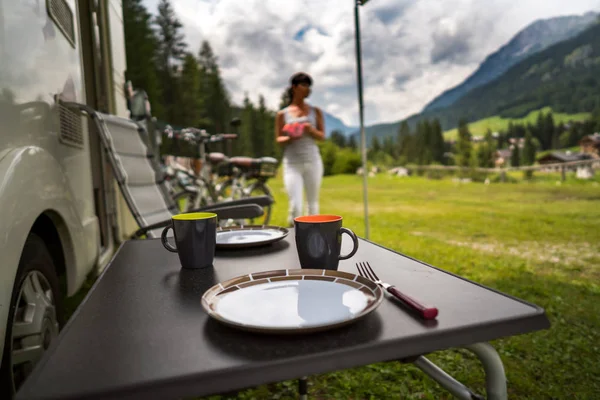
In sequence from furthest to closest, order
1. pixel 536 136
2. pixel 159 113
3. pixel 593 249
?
pixel 536 136, pixel 159 113, pixel 593 249

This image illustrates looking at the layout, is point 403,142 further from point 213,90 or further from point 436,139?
point 213,90

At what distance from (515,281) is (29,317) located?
2.58 metres

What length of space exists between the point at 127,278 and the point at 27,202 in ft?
1.46

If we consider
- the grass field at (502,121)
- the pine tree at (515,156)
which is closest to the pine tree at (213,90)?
the grass field at (502,121)

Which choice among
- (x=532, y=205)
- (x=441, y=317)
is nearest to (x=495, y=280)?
(x=441, y=317)

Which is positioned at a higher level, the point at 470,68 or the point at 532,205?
the point at 470,68

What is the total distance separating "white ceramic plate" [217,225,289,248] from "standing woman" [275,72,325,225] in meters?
2.06

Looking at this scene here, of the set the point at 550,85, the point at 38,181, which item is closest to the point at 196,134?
the point at 38,181

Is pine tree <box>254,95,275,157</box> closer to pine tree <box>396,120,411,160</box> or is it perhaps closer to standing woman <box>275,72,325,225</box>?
pine tree <box>396,120,411,160</box>

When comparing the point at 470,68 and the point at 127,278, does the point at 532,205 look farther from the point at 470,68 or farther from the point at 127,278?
the point at 470,68

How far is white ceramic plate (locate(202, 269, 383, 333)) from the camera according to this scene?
0.44m

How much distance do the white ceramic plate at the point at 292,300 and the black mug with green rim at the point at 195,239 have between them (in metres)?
0.18

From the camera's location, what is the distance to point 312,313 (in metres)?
0.48

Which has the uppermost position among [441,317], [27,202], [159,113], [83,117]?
[159,113]
